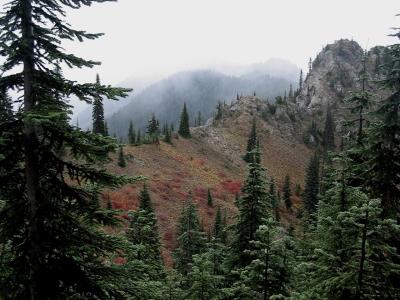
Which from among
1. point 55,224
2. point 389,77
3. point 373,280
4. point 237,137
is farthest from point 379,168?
point 237,137

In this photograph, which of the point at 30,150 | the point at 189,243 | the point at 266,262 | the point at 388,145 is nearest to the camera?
the point at 30,150

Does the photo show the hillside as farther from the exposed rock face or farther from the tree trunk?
the tree trunk

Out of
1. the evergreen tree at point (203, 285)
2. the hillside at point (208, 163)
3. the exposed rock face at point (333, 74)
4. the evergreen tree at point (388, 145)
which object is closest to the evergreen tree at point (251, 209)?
the evergreen tree at point (203, 285)

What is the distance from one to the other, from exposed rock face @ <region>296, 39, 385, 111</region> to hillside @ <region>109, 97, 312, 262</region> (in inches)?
1219

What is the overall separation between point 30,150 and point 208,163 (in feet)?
302

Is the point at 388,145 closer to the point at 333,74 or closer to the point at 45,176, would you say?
the point at 45,176

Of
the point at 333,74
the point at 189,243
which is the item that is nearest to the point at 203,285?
the point at 189,243

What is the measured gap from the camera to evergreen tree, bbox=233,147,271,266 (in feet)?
62.4

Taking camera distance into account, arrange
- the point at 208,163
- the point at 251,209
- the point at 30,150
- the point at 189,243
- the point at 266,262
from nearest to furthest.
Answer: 1. the point at 30,150
2. the point at 266,262
3. the point at 251,209
4. the point at 189,243
5. the point at 208,163

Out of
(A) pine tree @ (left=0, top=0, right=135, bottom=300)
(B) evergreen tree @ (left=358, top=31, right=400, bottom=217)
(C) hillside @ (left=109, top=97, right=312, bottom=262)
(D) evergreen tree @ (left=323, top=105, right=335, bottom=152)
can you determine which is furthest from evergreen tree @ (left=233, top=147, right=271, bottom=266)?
(D) evergreen tree @ (left=323, top=105, right=335, bottom=152)

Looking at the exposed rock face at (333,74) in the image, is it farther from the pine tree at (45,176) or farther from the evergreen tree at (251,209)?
the pine tree at (45,176)

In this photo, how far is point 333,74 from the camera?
17250 centimetres

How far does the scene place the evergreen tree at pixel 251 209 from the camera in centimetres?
1902

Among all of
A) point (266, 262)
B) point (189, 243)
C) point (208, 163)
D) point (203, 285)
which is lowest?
point (208, 163)
